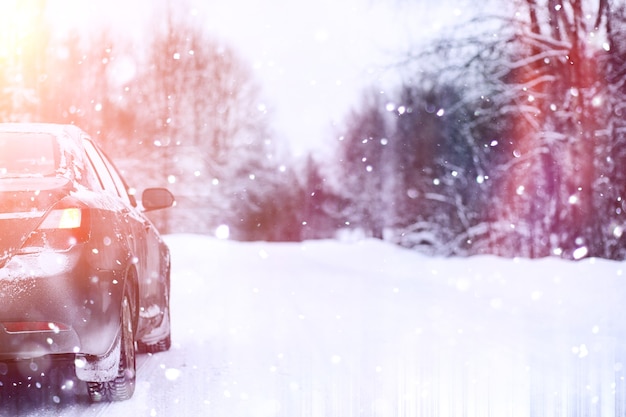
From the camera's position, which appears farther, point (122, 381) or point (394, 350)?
point (394, 350)

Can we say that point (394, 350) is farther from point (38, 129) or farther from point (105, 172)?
point (38, 129)

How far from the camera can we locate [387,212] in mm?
49281

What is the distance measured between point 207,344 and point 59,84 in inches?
1013

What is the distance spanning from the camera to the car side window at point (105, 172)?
651 cm

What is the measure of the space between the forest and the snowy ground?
3706mm

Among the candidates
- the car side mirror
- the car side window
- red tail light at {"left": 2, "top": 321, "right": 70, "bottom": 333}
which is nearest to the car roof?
the car side window

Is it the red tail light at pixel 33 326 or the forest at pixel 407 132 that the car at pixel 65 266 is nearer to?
the red tail light at pixel 33 326

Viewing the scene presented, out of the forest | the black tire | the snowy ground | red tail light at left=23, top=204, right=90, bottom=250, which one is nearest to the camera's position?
red tail light at left=23, top=204, right=90, bottom=250

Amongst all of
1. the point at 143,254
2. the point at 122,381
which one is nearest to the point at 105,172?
the point at 143,254

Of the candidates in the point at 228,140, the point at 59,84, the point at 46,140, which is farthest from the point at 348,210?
the point at 46,140

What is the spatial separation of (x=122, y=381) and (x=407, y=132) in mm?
31837

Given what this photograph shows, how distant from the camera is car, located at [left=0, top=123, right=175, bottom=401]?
5.15 meters

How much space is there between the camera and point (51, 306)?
5184 mm

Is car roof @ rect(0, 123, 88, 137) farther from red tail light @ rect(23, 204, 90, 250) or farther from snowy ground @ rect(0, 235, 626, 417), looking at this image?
snowy ground @ rect(0, 235, 626, 417)
